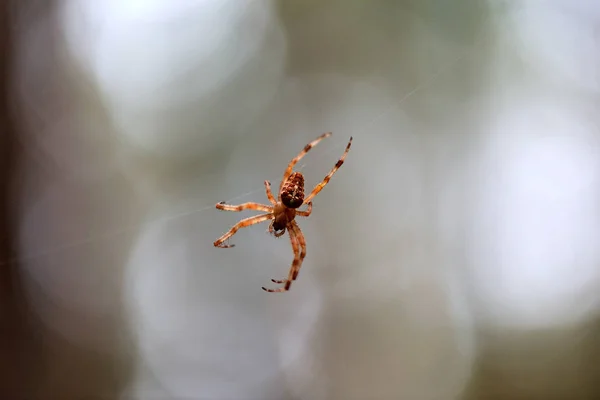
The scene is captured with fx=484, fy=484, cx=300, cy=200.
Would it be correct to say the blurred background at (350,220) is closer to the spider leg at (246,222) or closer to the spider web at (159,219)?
the spider web at (159,219)

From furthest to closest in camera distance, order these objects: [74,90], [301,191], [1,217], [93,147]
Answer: [93,147], [74,90], [1,217], [301,191]

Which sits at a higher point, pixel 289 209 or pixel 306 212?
pixel 289 209

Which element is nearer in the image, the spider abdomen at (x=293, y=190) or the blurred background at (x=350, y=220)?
the spider abdomen at (x=293, y=190)

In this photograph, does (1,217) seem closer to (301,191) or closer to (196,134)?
(301,191)

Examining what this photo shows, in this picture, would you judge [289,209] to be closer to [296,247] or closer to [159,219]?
[296,247]

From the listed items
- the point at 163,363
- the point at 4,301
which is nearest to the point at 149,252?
the point at 163,363

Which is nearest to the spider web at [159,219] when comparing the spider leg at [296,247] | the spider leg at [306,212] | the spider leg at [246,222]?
the spider leg at [246,222]

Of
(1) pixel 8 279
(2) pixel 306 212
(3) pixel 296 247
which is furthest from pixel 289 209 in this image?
(1) pixel 8 279
